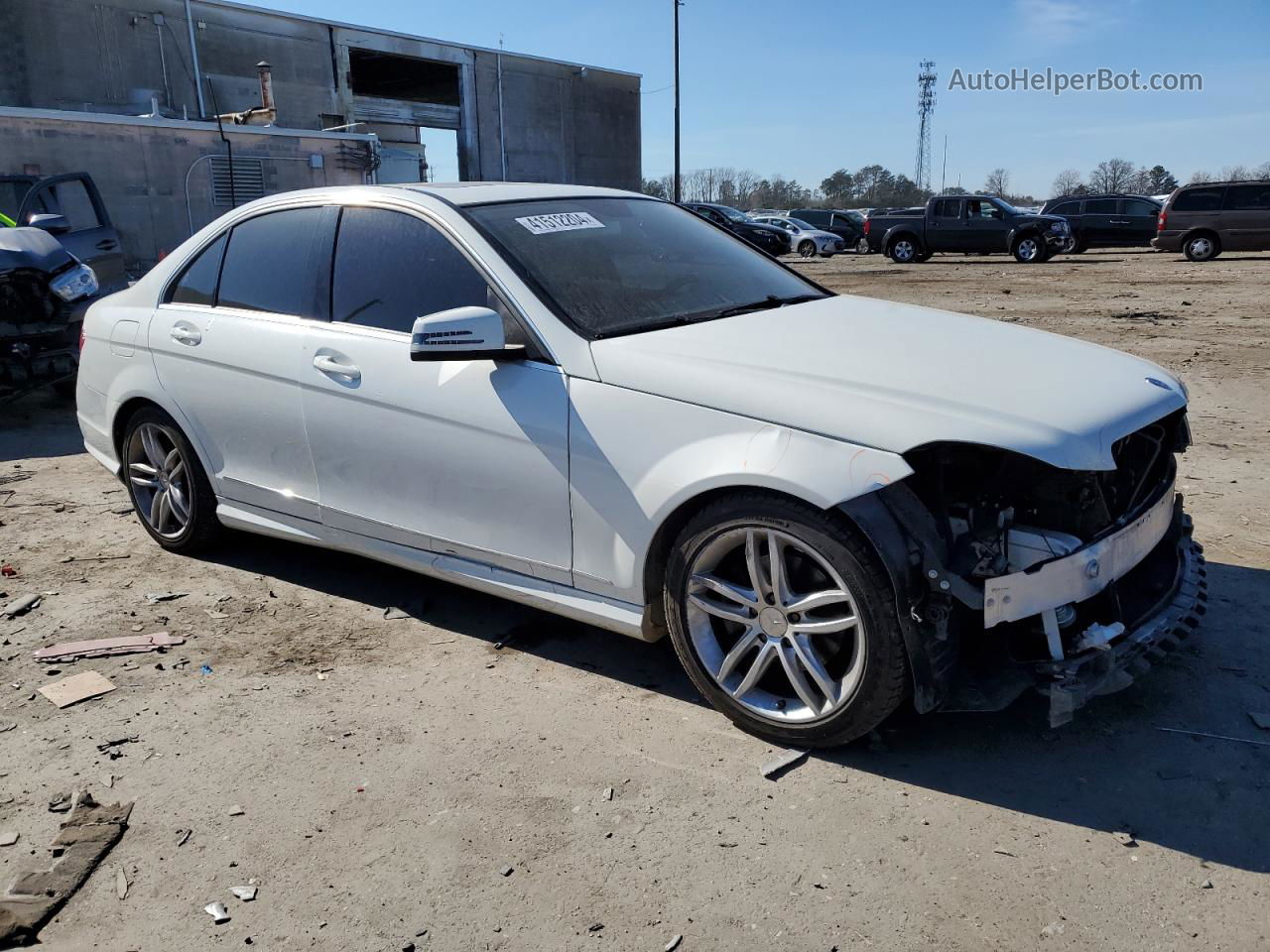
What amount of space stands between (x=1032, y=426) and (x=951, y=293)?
1589cm

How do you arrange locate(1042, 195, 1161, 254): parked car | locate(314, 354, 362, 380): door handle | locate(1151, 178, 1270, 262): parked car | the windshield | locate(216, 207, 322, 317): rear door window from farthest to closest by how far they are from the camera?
1. locate(1042, 195, 1161, 254): parked car
2. locate(1151, 178, 1270, 262): parked car
3. locate(216, 207, 322, 317): rear door window
4. locate(314, 354, 362, 380): door handle
5. the windshield

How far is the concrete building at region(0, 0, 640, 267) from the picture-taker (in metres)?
16.2

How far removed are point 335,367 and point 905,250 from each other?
26.9 m

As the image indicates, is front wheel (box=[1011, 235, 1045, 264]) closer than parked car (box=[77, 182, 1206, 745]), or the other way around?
parked car (box=[77, 182, 1206, 745])

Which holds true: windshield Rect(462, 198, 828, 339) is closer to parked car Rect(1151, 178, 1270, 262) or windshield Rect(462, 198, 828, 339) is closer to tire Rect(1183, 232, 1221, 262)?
parked car Rect(1151, 178, 1270, 262)

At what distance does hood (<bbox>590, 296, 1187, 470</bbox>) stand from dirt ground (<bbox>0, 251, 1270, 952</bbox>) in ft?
0.80

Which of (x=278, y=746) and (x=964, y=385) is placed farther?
(x=278, y=746)

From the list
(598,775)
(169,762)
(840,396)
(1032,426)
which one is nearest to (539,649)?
(598,775)

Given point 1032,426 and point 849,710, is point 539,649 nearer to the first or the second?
point 849,710

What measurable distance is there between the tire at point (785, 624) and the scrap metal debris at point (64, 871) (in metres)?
1.72

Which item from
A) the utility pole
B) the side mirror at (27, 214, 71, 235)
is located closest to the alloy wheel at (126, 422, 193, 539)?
the side mirror at (27, 214, 71, 235)

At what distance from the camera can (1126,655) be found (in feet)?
9.69

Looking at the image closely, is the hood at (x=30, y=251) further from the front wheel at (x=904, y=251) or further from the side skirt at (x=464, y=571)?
the front wheel at (x=904, y=251)

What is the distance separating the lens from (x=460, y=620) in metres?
4.26
